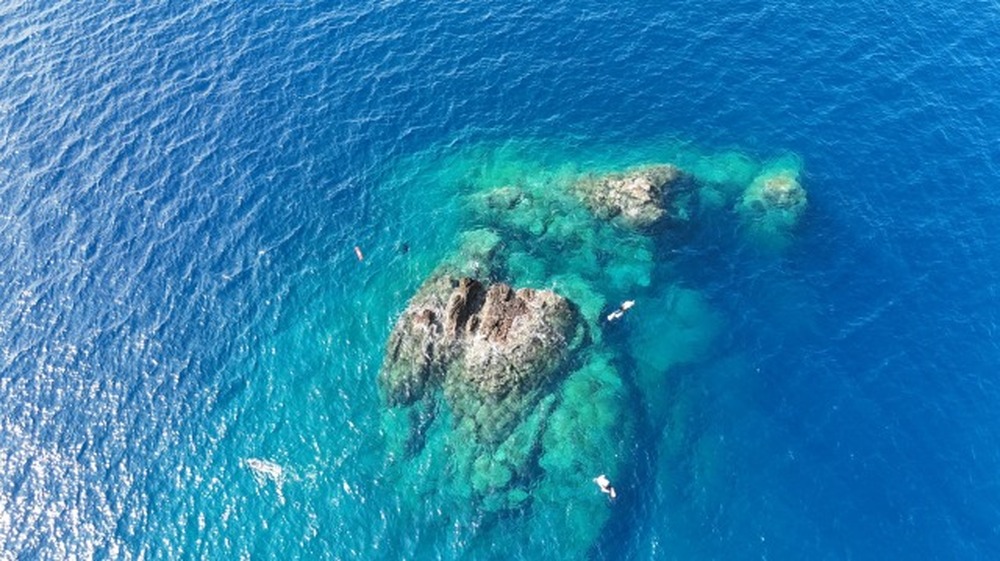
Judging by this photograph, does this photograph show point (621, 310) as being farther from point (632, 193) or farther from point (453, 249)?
point (453, 249)

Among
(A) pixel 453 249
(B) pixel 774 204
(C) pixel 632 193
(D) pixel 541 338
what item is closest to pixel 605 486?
(D) pixel 541 338

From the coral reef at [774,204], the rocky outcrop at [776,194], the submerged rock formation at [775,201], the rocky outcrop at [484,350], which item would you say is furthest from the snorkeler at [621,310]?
the rocky outcrop at [776,194]

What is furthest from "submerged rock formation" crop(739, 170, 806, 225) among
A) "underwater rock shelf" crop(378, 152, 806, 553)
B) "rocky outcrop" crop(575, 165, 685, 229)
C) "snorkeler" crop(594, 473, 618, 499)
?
"snorkeler" crop(594, 473, 618, 499)

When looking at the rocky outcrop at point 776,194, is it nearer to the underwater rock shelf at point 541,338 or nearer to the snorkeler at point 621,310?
the underwater rock shelf at point 541,338

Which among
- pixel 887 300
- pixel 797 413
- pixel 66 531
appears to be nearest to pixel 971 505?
pixel 797 413

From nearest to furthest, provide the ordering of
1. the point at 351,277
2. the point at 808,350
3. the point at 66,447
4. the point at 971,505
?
the point at 971,505
the point at 66,447
the point at 808,350
the point at 351,277

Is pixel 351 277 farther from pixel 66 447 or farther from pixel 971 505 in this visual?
pixel 971 505
